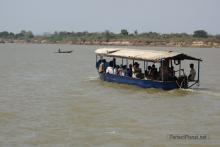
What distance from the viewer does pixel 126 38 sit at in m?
125

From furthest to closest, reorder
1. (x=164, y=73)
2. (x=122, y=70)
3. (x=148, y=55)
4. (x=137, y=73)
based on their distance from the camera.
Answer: (x=122, y=70)
(x=137, y=73)
(x=148, y=55)
(x=164, y=73)

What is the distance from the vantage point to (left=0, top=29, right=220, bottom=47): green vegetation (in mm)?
109250

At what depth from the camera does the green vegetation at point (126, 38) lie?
109250mm

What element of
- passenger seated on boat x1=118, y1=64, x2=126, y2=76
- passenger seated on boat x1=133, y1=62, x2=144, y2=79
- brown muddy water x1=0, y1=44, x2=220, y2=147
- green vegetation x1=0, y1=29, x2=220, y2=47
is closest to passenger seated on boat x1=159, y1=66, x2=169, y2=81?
brown muddy water x1=0, y1=44, x2=220, y2=147

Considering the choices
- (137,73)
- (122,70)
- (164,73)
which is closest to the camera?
(164,73)

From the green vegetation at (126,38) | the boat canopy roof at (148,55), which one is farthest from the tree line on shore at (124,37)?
the boat canopy roof at (148,55)

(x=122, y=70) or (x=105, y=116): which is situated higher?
(x=122, y=70)

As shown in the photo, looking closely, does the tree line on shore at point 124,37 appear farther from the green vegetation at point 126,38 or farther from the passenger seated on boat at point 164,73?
the passenger seated on boat at point 164,73

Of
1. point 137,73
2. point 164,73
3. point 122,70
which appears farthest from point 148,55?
point 122,70

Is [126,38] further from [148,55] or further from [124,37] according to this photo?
[148,55]

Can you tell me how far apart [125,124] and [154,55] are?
687 centimetres

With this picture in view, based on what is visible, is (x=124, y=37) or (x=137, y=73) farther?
(x=124, y=37)

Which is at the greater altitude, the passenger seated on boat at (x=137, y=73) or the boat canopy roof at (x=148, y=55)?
the boat canopy roof at (x=148, y=55)

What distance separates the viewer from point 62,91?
22.3 m
